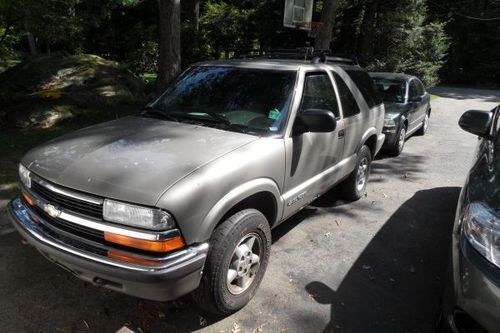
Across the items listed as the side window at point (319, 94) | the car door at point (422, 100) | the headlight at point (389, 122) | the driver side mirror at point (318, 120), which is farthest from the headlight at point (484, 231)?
the car door at point (422, 100)

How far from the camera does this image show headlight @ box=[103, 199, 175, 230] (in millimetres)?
2445

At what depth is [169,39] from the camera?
851 centimetres

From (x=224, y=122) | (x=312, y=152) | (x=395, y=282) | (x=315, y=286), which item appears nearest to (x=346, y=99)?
(x=312, y=152)

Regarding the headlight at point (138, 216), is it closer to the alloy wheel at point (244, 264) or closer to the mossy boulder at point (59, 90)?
the alloy wheel at point (244, 264)

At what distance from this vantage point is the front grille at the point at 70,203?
2.59 meters

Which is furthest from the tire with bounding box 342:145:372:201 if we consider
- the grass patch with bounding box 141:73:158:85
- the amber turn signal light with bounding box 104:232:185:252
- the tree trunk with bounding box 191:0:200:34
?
the tree trunk with bounding box 191:0:200:34

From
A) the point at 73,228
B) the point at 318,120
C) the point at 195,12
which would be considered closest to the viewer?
the point at 73,228

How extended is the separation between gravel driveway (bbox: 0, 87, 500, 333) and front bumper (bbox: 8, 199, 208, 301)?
1.93 feet

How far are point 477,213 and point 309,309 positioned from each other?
4.84ft

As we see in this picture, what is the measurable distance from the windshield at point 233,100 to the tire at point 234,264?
2.69 feet

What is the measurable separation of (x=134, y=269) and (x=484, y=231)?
6.82 ft

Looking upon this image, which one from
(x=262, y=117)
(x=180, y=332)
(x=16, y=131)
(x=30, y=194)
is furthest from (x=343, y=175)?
(x=16, y=131)

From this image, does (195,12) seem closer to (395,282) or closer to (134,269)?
(395,282)

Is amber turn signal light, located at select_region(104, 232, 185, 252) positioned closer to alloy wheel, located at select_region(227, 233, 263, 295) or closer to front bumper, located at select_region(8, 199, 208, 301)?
front bumper, located at select_region(8, 199, 208, 301)
